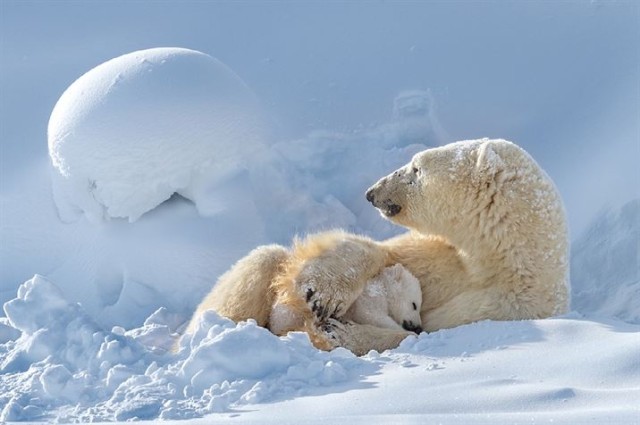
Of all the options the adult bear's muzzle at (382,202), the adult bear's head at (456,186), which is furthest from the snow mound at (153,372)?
the adult bear's muzzle at (382,202)

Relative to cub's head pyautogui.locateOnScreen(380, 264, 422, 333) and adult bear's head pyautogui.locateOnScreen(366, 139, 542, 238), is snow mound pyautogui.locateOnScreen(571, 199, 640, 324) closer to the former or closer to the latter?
adult bear's head pyautogui.locateOnScreen(366, 139, 542, 238)

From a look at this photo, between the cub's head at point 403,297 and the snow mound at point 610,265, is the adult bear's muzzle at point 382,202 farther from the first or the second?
the snow mound at point 610,265

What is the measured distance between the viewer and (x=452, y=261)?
5945 millimetres

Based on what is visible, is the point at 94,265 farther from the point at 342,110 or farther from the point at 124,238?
the point at 342,110

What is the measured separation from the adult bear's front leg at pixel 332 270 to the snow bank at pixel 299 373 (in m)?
0.72

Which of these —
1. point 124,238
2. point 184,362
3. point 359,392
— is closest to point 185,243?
point 124,238

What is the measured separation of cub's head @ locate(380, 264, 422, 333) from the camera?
571 cm

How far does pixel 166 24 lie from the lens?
38.3 ft

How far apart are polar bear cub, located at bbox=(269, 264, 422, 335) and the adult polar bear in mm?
84

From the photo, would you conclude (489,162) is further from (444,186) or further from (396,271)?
(396,271)

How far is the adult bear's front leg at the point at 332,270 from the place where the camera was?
540 cm

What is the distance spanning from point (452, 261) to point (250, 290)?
1281 mm

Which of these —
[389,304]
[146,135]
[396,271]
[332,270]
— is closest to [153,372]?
[332,270]

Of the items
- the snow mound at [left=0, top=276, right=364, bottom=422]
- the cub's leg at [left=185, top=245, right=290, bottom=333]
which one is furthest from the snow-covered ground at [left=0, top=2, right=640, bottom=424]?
the cub's leg at [left=185, top=245, right=290, bottom=333]
